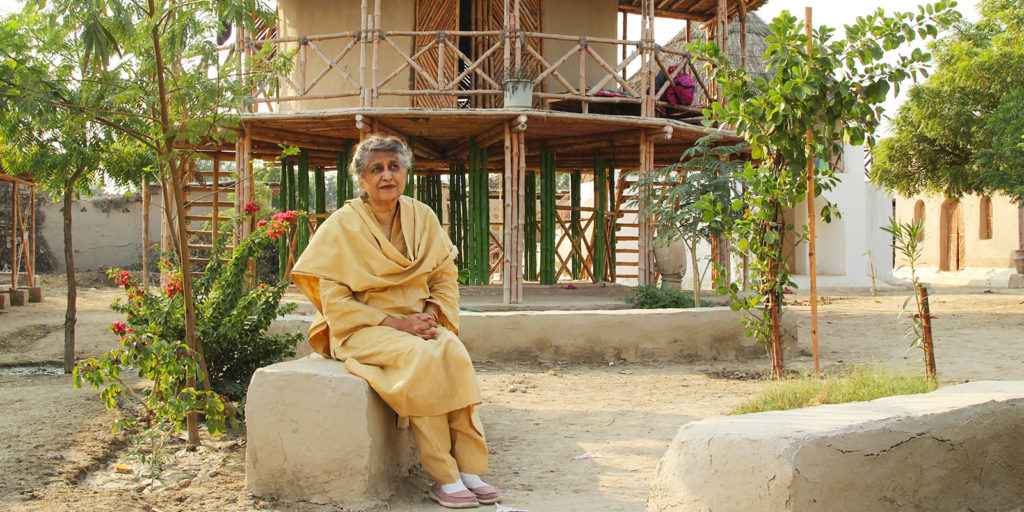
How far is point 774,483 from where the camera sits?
2.69m

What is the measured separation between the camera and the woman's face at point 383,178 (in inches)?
157

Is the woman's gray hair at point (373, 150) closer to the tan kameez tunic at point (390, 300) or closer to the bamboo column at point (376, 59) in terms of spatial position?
the tan kameez tunic at point (390, 300)

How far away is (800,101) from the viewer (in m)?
5.68

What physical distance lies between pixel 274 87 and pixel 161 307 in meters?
1.54

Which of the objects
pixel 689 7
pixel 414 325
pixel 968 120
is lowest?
pixel 414 325

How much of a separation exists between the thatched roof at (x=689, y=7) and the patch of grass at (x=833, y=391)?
8.81 meters

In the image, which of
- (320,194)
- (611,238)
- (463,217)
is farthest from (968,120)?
(320,194)

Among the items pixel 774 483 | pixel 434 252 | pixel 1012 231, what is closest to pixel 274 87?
pixel 434 252

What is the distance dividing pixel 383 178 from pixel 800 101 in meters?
3.18

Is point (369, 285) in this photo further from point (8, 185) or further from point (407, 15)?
point (8, 185)

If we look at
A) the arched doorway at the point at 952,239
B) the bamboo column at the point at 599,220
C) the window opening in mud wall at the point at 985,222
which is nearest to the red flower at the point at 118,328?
the bamboo column at the point at 599,220

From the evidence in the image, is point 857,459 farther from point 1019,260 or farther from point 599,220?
point 1019,260

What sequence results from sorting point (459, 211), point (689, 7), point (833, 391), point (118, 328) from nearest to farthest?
point (118, 328), point (833, 391), point (689, 7), point (459, 211)

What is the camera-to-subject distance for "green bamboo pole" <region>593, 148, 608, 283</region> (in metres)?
12.7
